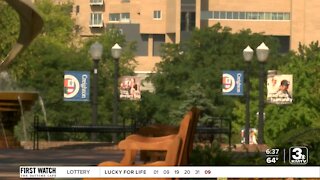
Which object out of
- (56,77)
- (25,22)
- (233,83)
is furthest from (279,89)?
(56,77)

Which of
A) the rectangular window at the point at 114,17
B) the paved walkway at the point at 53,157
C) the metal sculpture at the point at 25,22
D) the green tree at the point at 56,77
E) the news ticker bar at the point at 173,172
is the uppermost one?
the metal sculpture at the point at 25,22

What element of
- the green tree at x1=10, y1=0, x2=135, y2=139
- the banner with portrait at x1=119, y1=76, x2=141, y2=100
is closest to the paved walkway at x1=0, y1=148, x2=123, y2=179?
the banner with portrait at x1=119, y1=76, x2=141, y2=100

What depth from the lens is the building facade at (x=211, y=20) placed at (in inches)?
4929

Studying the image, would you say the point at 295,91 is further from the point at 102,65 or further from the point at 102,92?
the point at 102,65

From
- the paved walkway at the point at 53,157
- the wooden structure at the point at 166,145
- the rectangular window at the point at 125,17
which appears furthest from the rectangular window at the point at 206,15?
the wooden structure at the point at 166,145

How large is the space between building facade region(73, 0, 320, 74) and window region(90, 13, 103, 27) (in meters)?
5.34

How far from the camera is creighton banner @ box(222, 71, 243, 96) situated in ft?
164

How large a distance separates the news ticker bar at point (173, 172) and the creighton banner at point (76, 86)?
30867 mm

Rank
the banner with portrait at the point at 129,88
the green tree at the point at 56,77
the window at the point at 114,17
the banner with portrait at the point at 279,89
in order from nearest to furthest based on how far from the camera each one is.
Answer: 1. the banner with portrait at the point at 279,89
2. the banner with portrait at the point at 129,88
3. the green tree at the point at 56,77
4. the window at the point at 114,17

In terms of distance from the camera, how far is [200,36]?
285 feet

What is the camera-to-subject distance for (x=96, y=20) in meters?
141

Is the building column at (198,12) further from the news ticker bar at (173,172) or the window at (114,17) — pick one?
the news ticker bar at (173,172)

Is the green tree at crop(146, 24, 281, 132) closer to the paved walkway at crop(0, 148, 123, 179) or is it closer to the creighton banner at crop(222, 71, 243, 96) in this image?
the creighton banner at crop(222, 71, 243, 96)

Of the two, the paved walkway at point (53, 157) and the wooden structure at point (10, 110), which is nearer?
the paved walkway at point (53, 157)
